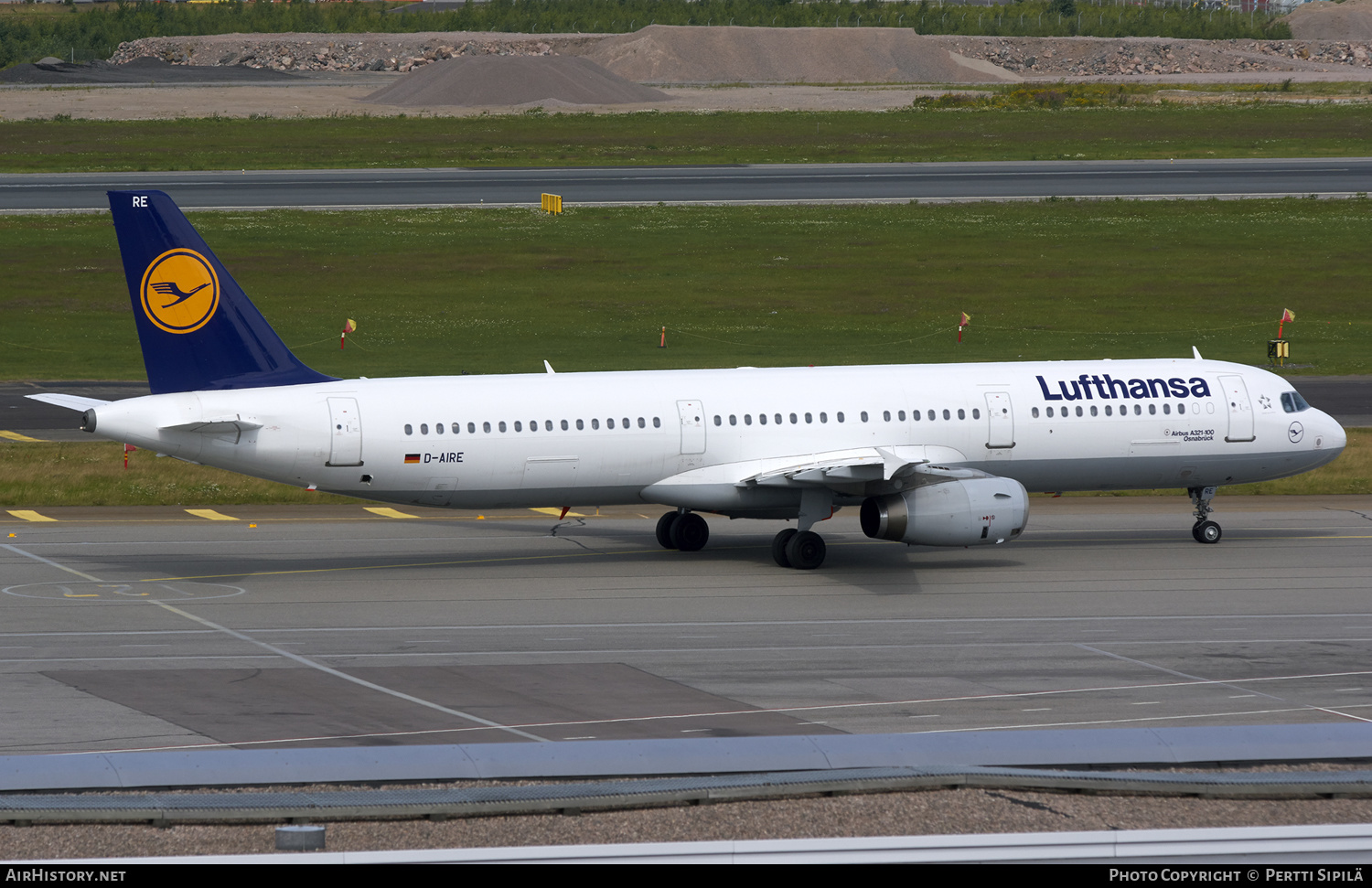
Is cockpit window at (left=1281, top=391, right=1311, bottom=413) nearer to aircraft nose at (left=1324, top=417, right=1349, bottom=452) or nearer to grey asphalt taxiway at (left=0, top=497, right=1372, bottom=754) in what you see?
aircraft nose at (left=1324, top=417, right=1349, bottom=452)

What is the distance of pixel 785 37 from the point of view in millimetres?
195000

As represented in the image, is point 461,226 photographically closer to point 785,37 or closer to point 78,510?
point 78,510

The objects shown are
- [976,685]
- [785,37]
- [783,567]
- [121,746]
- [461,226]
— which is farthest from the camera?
[785,37]

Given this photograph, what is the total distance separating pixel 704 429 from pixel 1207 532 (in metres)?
12.2

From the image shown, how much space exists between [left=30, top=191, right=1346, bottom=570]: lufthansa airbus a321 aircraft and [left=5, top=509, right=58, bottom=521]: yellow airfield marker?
7.43 metres

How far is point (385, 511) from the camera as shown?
139 feet

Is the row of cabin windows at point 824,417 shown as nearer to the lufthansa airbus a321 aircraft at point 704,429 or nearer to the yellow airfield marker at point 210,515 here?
the lufthansa airbus a321 aircraft at point 704,429

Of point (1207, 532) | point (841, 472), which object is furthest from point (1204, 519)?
point (841, 472)

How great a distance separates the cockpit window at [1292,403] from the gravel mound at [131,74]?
15834cm

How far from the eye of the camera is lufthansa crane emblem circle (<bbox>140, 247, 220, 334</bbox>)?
3259 cm

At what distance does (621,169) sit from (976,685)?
8960 cm

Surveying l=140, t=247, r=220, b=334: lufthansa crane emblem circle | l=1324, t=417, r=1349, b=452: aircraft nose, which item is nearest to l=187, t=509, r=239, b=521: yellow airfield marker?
l=140, t=247, r=220, b=334: lufthansa crane emblem circle

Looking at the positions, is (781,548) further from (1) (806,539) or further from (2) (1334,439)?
(2) (1334,439)

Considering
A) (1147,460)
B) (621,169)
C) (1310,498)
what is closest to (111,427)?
(1147,460)
